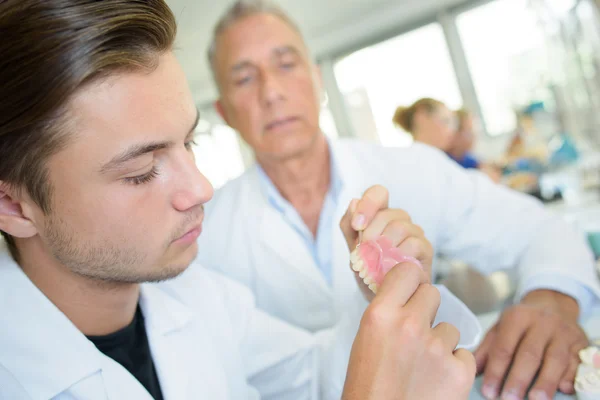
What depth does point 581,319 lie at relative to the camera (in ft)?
3.58

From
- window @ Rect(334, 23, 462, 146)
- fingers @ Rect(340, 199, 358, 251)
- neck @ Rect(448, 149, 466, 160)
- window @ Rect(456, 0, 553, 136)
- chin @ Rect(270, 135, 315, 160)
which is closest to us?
fingers @ Rect(340, 199, 358, 251)

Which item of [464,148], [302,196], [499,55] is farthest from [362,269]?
[499,55]

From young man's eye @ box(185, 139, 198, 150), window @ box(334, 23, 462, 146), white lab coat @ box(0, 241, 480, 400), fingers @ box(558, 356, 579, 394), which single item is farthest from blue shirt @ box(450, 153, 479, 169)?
window @ box(334, 23, 462, 146)

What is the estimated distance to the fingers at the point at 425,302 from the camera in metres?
0.67

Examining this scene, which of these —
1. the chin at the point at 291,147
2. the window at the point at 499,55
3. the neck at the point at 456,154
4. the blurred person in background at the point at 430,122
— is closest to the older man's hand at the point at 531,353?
the chin at the point at 291,147

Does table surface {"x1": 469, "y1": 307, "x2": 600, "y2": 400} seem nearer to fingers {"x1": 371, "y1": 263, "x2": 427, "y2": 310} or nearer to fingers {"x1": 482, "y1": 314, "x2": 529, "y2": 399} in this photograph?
fingers {"x1": 482, "y1": 314, "x2": 529, "y2": 399}

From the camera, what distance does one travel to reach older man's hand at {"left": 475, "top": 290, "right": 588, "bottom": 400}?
2.72 ft

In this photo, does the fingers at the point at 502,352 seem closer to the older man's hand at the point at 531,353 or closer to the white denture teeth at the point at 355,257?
the older man's hand at the point at 531,353

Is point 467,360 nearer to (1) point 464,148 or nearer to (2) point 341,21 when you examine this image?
(1) point 464,148

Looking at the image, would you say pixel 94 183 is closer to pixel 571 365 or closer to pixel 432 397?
pixel 432 397

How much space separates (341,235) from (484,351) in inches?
21.9

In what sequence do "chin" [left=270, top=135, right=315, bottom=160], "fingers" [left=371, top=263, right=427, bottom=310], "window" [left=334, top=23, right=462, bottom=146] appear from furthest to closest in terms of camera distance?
"window" [left=334, top=23, right=462, bottom=146] < "chin" [left=270, top=135, right=315, bottom=160] < "fingers" [left=371, top=263, right=427, bottom=310]

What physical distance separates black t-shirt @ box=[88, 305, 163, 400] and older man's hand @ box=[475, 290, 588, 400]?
69 centimetres

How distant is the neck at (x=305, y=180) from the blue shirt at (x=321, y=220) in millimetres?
29
